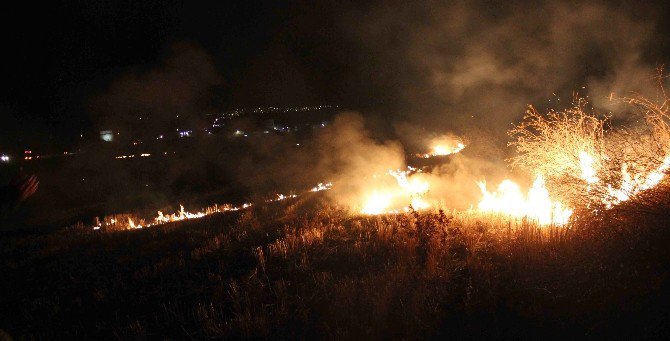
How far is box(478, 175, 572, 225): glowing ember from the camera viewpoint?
5438 mm

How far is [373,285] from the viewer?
4.21m

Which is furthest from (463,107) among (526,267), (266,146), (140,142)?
(140,142)

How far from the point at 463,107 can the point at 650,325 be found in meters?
15.4

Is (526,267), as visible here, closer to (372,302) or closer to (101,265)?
(372,302)

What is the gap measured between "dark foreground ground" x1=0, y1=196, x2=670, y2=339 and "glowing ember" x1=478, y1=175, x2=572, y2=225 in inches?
16.8

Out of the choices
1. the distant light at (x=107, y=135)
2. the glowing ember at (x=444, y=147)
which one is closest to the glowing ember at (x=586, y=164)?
the glowing ember at (x=444, y=147)

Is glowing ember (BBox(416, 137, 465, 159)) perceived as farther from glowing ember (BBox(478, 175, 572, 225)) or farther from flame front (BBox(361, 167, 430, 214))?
glowing ember (BBox(478, 175, 572, 225))

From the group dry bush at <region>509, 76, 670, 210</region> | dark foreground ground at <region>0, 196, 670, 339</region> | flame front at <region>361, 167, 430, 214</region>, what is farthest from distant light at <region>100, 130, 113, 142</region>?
dry bush at <region>509, 76, 670, 210</region>

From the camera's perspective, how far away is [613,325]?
3.38 meters

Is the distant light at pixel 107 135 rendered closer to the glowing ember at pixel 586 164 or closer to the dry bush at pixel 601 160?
the dry bush at pixel 601 160

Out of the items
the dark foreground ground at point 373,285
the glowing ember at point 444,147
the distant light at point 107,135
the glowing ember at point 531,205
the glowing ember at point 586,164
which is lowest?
the dark foreground ground at point 373,285

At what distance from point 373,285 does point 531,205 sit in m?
→ 3.52

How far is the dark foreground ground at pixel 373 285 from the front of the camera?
11.7 ft

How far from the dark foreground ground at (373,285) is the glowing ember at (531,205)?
1.40 feet
